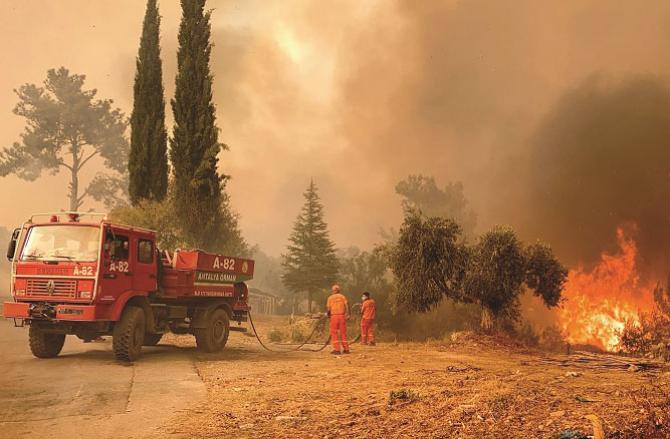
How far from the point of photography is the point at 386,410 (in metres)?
7.67

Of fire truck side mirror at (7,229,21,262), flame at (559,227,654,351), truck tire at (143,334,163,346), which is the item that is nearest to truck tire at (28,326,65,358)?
fire truck side mirror at (7,229,21,262)

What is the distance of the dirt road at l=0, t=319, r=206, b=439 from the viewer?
7156 millimetres

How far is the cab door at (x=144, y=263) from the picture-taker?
13.4m

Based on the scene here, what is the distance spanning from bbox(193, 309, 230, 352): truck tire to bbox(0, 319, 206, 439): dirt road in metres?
0.91

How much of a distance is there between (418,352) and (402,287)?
4.77m

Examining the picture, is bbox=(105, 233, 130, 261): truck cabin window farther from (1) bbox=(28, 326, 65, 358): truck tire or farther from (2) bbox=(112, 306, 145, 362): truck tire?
(1) bbox=(28, 326, 65, 358): truck tire

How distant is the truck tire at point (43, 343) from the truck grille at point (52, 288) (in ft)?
3.56

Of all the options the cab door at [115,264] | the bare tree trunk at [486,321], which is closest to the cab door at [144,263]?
the cab door at [115,264]

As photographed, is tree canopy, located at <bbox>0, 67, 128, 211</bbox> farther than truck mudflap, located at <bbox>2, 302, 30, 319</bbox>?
Yes

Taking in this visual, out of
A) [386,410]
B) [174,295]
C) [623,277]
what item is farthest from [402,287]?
[623,277]

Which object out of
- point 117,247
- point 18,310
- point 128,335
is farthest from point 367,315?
point 18,310

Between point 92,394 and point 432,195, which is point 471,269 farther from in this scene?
point 432,195

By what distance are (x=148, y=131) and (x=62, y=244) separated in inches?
726

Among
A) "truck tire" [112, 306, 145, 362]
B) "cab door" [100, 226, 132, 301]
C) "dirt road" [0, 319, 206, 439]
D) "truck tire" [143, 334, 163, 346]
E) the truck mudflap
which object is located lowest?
"dirt road" [0, 319, 206, 439]
